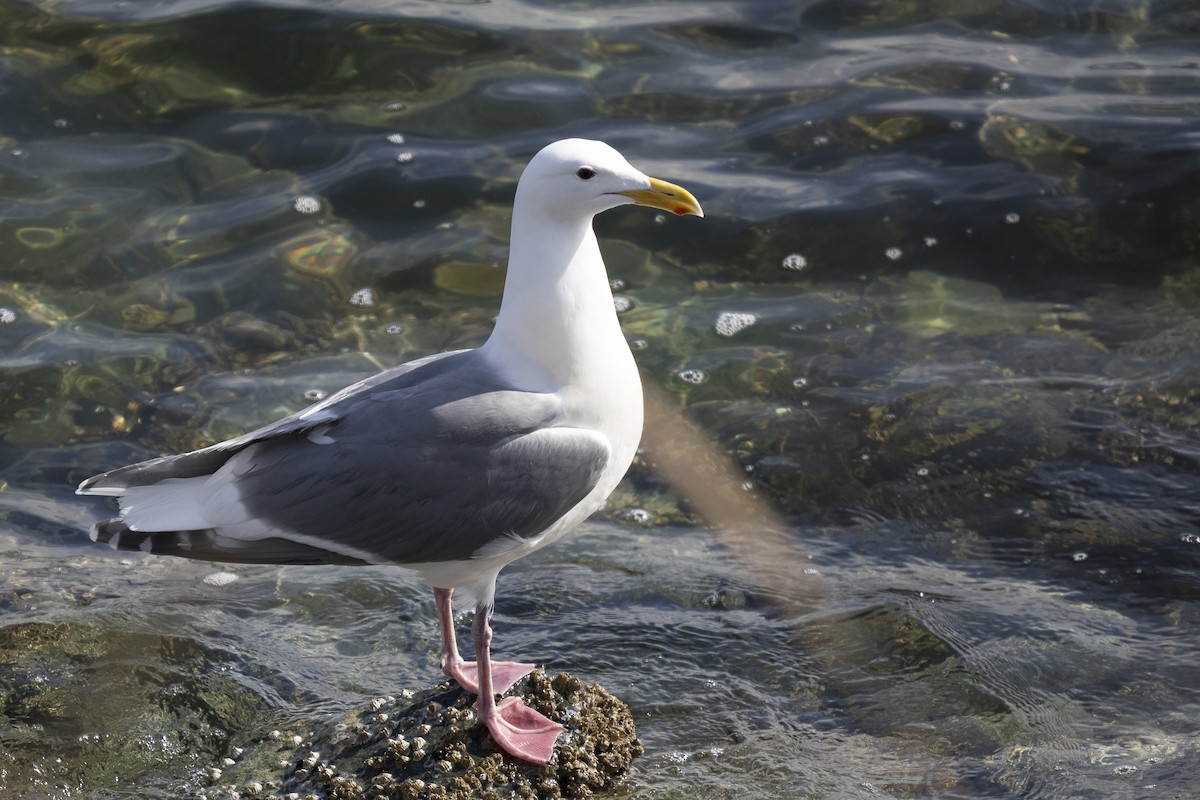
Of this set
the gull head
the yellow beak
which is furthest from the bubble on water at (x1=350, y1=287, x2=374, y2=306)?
the yellow beak

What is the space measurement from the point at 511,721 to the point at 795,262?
464cm

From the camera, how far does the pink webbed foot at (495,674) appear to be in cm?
449

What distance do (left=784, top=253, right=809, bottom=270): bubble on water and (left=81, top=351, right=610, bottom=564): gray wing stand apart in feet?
13.6

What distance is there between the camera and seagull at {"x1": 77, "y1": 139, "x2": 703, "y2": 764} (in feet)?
13.9

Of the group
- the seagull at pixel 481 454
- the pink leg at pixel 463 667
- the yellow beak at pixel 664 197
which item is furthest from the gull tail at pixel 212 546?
the yellow beak at pixel 664 197

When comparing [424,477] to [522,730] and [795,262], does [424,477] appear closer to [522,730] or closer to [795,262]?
[522,730]

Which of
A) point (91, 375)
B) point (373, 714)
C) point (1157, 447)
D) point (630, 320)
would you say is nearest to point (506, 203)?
point (630, 320)

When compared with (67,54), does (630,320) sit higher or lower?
lower

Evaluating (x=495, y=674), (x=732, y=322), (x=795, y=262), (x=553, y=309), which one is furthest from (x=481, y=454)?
(x=795, y=262)

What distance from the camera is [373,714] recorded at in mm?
4367

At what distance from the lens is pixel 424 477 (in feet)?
14.0

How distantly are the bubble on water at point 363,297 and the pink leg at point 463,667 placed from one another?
345cm

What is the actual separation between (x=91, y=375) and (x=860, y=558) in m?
4.30

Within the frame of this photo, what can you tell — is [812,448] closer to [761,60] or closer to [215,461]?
[215,461]
